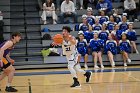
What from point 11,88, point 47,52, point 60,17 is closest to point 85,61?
point 47,52

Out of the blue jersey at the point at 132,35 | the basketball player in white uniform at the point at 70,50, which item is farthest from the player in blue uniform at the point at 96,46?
the basketball player in white uniform at the point at 70,50

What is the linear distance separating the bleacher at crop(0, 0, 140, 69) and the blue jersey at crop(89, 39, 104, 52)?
437 millimetres

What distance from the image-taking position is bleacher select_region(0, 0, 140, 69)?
1457 cm

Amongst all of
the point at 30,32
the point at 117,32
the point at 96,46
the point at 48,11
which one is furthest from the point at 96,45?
the point at 30,32

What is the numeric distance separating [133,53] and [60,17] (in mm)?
4132

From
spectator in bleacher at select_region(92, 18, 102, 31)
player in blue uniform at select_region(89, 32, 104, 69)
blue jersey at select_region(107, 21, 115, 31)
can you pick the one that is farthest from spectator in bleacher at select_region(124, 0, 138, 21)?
player in blue uniform at select_region(89, 32, 104, 69)

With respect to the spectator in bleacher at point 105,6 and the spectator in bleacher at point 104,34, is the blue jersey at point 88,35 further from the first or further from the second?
the spectator in bleacher at point 105,6

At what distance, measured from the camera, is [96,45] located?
14508mm

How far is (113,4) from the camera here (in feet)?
59.9

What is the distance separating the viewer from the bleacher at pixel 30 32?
14.6m

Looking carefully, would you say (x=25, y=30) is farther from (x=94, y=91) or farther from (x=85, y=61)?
(x=94, y=91)

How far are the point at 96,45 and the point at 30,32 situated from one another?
3.95 metres

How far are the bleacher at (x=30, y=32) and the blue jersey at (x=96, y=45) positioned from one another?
0.44 m

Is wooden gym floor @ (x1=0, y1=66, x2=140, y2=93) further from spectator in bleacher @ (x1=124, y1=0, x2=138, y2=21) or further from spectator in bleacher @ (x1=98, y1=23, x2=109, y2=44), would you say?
spectator in bleacher @ (x1=124, y1=0, x2=138, y2=21)
